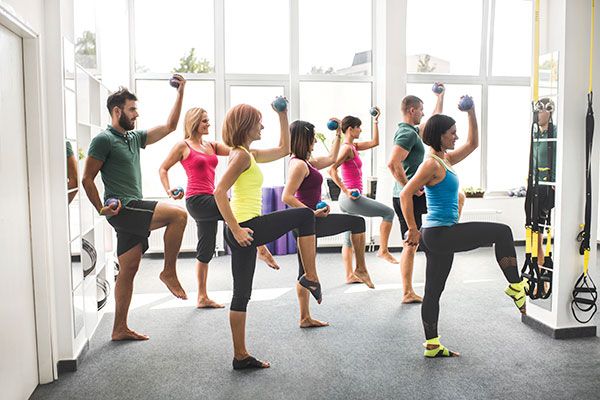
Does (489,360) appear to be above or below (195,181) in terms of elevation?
below

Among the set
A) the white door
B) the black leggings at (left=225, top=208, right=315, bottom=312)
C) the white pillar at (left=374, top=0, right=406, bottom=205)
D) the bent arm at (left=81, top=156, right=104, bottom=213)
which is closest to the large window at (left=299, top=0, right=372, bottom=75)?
the white pillar at (left=374, top=0, right=406, bottom=205)

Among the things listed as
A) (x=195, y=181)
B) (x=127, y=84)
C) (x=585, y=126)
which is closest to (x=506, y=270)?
(x=585, y=126)

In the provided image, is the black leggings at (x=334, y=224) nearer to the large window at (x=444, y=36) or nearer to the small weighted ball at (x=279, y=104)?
the small weighted ball at (x=279, y=104)

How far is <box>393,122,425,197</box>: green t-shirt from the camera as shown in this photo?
189 inches

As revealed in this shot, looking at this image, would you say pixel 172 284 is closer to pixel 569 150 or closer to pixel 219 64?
pixel 569 150

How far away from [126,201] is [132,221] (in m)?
0.14

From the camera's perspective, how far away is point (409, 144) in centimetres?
481

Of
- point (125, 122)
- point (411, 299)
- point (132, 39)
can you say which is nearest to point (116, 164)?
point (125, 122)

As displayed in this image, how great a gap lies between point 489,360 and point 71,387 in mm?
2451

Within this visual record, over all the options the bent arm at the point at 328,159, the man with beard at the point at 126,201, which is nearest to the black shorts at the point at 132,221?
the man with beard at the point at 126,201

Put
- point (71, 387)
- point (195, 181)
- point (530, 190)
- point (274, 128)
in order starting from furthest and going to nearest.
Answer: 1. point (274, 128)
2. point (195, 181)
3. point (530, 190)
4. point (71, 387)

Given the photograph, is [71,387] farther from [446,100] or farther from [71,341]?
[446,100]

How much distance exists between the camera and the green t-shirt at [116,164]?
12.6ft

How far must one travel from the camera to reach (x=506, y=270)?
3.56 m
